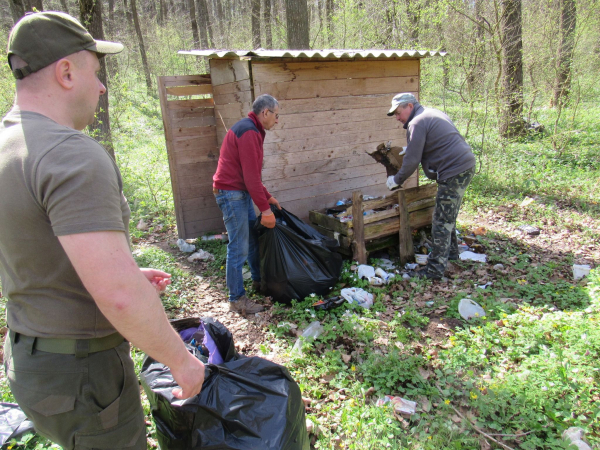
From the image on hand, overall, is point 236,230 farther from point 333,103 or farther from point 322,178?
point 333,103

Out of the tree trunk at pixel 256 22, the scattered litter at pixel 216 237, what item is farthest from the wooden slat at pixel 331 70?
the tree trunk at pixel 256 22

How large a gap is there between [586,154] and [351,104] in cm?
654

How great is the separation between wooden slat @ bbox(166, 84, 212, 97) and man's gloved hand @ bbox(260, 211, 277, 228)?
258 cm

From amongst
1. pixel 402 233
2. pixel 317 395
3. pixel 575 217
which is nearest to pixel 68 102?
pixel 317 395

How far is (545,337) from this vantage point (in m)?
3.30

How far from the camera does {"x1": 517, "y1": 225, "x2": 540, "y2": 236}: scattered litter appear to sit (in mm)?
6004

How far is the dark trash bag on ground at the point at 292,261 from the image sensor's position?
13.4 feet

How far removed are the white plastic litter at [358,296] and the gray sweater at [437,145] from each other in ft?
4.86

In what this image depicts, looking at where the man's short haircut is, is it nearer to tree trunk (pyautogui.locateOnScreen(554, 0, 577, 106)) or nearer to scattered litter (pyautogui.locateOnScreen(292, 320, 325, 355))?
scattered litter (pyautogui.locateOnScreen(292, 320, 325, 355))

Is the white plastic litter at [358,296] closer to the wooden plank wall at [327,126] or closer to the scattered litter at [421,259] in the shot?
the scattered litter at [421,259]

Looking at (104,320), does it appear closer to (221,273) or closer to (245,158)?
(245,158)

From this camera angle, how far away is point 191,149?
5.81 metres

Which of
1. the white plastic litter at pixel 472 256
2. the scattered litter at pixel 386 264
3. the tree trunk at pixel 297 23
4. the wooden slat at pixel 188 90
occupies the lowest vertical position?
the white plastic litter at pixel 472 256

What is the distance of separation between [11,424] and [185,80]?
4441mm
